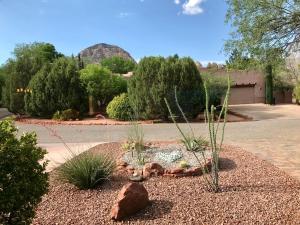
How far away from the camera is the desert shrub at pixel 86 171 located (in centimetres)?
596

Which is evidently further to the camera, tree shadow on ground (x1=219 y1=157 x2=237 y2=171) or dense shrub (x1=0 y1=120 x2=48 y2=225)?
tree shadow on ground (x1=219 y1=157 x2=237 y2=171)

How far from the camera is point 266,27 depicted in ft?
31.7

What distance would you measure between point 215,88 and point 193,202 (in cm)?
2108

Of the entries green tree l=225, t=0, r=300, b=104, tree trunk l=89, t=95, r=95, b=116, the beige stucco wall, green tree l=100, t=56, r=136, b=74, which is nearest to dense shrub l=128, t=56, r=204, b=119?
tree trunk l=89, t=95, r=95, b=116

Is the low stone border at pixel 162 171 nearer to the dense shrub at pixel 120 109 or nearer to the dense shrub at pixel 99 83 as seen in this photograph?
the dense shrub at pixel 120 109

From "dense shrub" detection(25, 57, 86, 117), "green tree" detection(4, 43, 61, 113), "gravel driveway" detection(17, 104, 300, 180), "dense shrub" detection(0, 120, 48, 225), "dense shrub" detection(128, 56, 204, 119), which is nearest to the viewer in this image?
"dense shrub" detection(0, 120, 48, 225)

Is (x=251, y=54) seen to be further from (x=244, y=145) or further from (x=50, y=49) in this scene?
(x=50, y=49)

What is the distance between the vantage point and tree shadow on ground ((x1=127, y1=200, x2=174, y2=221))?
4.65 meters

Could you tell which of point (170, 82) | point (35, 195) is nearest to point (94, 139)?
point (170, 82)

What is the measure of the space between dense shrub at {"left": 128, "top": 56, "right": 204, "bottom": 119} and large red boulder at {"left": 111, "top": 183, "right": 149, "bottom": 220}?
13.8m

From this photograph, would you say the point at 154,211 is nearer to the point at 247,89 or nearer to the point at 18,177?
the point at 18,177

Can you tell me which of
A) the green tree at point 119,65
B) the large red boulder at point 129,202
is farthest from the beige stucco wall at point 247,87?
the large red boulder at point 129,202

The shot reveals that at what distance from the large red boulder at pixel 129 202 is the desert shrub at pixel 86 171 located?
4.21 feet

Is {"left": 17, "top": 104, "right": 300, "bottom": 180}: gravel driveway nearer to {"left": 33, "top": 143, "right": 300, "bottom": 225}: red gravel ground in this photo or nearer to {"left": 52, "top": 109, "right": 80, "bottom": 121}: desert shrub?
{"left": 33, "top": 143, "right": 300, "bottom": 225}: red gravel ground
